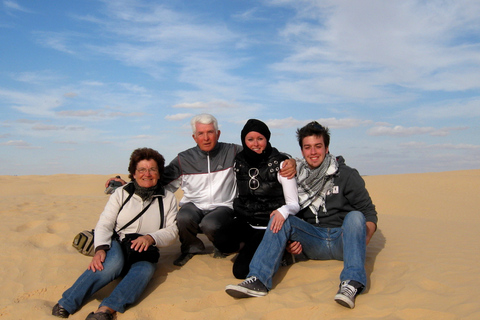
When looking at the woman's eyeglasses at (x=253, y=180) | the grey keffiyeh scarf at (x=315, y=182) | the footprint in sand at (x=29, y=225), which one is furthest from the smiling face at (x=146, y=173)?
the footprint in sand at (x=29, y=225)

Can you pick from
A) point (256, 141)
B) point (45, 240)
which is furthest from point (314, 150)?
point (45, 240)

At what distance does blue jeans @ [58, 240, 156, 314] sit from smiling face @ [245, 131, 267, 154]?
1875 millimetres

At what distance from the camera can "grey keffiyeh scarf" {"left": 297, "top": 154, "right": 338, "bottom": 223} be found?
424 centimetres

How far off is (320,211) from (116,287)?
2.51m

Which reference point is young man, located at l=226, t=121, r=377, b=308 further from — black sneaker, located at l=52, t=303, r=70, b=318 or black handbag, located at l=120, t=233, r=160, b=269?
black sneaker, located at l=52, t=303, r=70, b=318

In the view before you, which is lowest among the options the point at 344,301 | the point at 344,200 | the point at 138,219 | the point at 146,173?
the point at 344,301

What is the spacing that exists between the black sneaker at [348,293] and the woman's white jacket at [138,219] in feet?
6.72

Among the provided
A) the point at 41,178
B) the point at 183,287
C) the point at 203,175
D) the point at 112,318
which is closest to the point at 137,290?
the point at 112,318

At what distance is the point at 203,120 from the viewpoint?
4.91m

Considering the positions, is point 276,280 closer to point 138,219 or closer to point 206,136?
point 138,219

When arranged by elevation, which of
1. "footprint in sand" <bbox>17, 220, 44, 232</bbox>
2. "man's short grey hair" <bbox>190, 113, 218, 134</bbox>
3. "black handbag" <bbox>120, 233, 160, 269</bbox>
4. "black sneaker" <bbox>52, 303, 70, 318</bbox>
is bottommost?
"black sneaker" <bbox>52, 303, 70, 318</bbox>

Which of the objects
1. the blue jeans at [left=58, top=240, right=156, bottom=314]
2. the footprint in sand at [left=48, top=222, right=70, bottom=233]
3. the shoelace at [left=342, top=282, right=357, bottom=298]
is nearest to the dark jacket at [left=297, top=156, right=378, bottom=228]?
the shoelace at [left=342, top=282, right=357, bottom=298]

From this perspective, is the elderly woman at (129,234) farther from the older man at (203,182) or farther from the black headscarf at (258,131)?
the black headscarf at (258,131)

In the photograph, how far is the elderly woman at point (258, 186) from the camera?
4.29 metres
